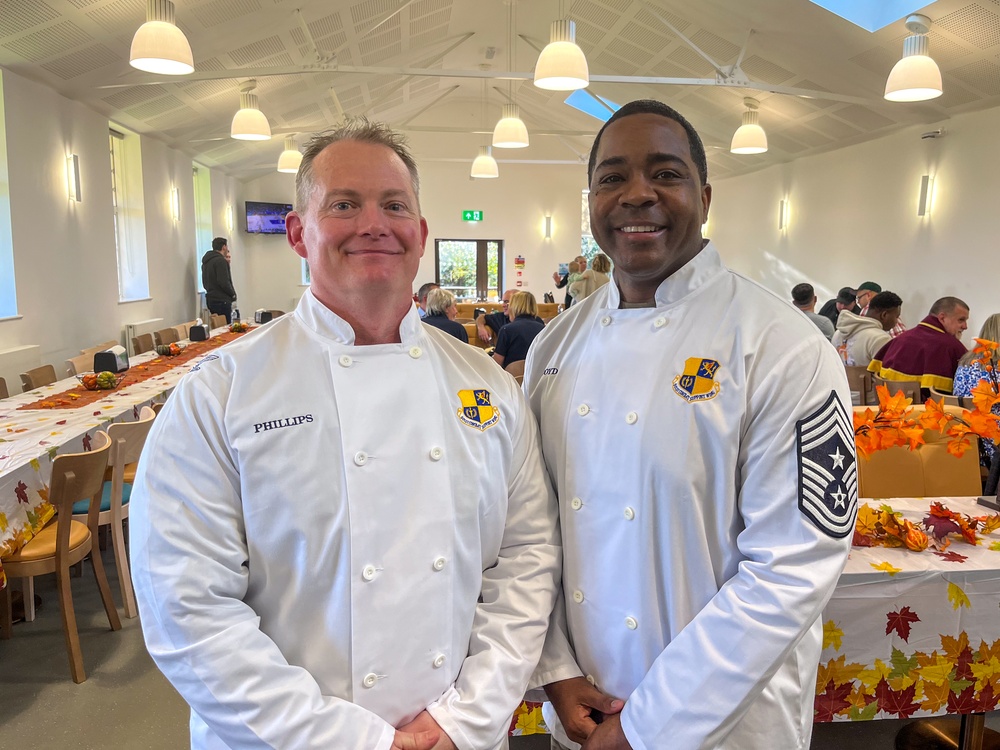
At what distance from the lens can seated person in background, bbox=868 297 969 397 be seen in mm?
5258

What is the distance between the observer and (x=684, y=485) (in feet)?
4.40

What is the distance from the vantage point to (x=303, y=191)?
1447 millimetres

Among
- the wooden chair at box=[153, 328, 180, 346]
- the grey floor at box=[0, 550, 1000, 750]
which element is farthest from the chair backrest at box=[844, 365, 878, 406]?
the wooden chair at box=[153, 328, 180, 346]

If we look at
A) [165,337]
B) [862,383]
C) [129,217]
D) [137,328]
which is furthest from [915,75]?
[129,217]

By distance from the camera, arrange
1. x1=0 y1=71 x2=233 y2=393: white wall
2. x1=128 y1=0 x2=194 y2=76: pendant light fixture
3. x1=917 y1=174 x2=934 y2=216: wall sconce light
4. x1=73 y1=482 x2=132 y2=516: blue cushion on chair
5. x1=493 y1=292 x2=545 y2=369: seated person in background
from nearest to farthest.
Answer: x1=73 y1=482 x2=132 y2=516: blue cushion on chair, x1=128 y1=0 x2=194 y2=76: pendant light fixture, x1=493 y1=292 x2=545 y2=369: seated person in background, x1=0 y1=71 x2=233 y2=393: white wall, x1=917 y1=174 x2=934 y2=216: wall sconce light

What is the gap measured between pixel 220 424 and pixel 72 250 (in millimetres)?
7758

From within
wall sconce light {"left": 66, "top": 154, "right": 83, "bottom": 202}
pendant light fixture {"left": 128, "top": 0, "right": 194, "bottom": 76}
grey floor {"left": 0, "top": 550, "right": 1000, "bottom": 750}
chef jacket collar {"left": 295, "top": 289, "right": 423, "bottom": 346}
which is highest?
pendant light fixture {"left": 128, "top": 0, "right": 194, "bottom": 76}

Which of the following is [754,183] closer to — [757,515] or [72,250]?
[72,250]

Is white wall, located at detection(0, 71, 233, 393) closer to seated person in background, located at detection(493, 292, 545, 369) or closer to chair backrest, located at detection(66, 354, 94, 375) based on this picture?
chair backrest, located at detection(66, 354, 94, 375)

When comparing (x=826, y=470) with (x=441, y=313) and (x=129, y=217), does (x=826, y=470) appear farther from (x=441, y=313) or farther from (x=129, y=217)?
(x=129, y=217)

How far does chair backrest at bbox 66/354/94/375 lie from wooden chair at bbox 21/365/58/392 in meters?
0.22

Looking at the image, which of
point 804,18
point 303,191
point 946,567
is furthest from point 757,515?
point 804,18

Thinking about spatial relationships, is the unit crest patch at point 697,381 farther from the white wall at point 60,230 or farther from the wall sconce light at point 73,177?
the wall sconce light at point 73,177

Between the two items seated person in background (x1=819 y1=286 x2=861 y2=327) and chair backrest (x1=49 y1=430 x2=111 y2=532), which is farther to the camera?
seated person in background (x1=819 y1=286 x2=861 y2=327)
